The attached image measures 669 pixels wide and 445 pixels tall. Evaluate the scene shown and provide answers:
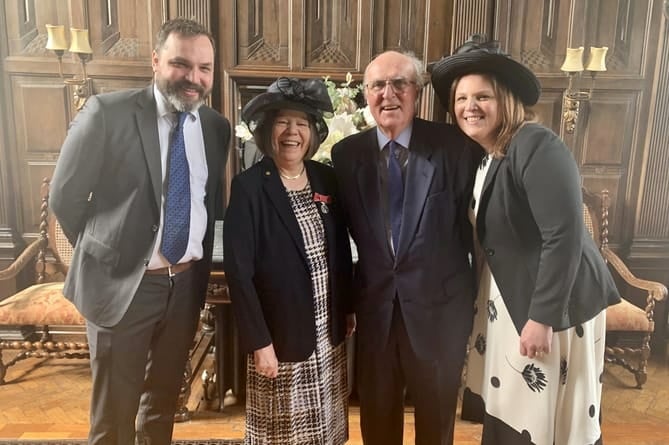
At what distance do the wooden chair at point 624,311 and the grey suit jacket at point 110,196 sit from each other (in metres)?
2.35

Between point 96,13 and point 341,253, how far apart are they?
7.50ft

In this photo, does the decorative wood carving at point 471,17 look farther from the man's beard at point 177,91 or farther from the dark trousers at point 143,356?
the dark trousers at point 143,356

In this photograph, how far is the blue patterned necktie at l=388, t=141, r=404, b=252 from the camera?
1.75 metres

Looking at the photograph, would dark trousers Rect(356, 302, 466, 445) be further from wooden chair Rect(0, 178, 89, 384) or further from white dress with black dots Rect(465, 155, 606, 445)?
wooden chair Rect(0, 178, 89, 384)

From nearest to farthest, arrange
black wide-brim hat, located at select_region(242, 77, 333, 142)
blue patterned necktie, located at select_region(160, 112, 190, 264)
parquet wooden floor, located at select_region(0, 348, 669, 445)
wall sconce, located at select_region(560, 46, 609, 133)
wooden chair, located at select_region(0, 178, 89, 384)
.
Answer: black wide-brim hat, located at select_region(242, 77, 333, 142)
blue patterned necktie, located at select_region(160, 112, 190, 264)
parquet wooden floor, located at select_region(0, 348, 669, 445)
wooden chair, located at select_region(0, 178, 89, 384)
wall sconce, located at select_region(560, 46, 609, 133)

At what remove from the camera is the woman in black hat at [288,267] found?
1676mm

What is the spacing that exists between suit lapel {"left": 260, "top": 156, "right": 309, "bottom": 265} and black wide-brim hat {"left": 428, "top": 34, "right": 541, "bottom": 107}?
603 millimetres

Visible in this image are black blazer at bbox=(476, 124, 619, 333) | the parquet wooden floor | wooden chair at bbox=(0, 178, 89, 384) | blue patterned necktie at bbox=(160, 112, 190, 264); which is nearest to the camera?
black blazer at bbox=(476, 124, 619, 333)

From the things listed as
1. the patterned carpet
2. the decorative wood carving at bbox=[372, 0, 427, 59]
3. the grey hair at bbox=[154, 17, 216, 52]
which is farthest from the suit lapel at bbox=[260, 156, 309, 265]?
the decorative wood carving at bbox=[372, 0, 427, 59]

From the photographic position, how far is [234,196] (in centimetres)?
168

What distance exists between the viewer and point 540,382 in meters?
1.66

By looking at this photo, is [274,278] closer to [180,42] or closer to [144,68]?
[180,42]

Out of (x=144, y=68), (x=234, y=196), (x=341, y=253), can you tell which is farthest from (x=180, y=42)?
(x=144, y=68)

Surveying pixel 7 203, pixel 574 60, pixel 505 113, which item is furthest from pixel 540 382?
pixel 7 203
